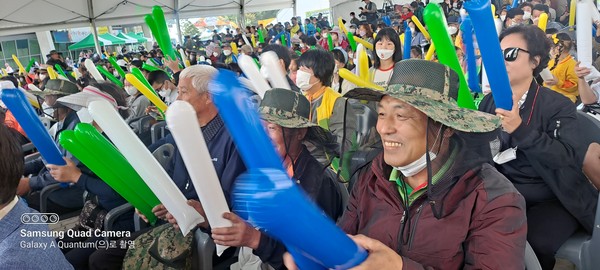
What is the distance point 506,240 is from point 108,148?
4.59ft

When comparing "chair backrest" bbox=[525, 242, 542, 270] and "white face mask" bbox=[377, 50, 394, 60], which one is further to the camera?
"white face mask" bbox=[377, 50, 394, 60]

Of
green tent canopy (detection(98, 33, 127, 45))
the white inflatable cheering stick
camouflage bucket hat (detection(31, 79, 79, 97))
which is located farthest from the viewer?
green tent canopy (detection(98, 33, 127, 45))

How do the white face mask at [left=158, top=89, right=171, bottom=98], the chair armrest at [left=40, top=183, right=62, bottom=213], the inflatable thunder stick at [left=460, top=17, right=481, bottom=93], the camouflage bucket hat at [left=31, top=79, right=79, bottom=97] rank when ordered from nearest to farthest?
the inflatable thunder stick at [left=460, top=17, right=481, bottom=93], the chair armrest at [left=40, top=183, right=62, bottom=213], the camouflage bucket hat at [left=31, top=79, right=79, bottom=97], the white face mask at [left=158, top=89, right=171, bottom=98]

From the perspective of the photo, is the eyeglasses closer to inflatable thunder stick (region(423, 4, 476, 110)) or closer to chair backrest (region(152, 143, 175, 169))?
inflatable thunder stick (region(423, 4, 476, 110))

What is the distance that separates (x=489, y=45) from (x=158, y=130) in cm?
293

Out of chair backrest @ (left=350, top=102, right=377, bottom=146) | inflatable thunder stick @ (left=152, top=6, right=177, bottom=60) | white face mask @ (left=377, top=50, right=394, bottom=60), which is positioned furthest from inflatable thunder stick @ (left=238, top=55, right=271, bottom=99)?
inflatable thunder stick @ (left=152, top=6, right=177, bottom=60)

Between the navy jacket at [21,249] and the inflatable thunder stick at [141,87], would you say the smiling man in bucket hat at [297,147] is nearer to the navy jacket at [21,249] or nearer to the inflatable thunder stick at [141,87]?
the navy jacket at [21,249]

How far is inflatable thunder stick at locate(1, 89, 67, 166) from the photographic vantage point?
6.73ft

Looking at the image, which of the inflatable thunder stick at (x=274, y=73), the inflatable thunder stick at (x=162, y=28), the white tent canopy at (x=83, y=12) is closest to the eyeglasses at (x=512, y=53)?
the inflatable thunder stick at (x=274, y=73)

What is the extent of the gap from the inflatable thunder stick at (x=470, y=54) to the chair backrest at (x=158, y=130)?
2350 mm

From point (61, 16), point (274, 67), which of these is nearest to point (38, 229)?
point (274, 67)

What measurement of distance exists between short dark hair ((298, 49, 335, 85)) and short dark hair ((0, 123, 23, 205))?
204 cm

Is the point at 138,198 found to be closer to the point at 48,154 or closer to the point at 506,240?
the point at 48,154

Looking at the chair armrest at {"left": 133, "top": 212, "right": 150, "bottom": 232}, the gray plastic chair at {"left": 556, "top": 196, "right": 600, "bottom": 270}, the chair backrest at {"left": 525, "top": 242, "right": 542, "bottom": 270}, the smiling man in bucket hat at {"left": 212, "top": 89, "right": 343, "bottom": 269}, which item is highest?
the smiling man in bucket hat at {"left": 212, "top": 89, "right": 343, "bottom": 269}
